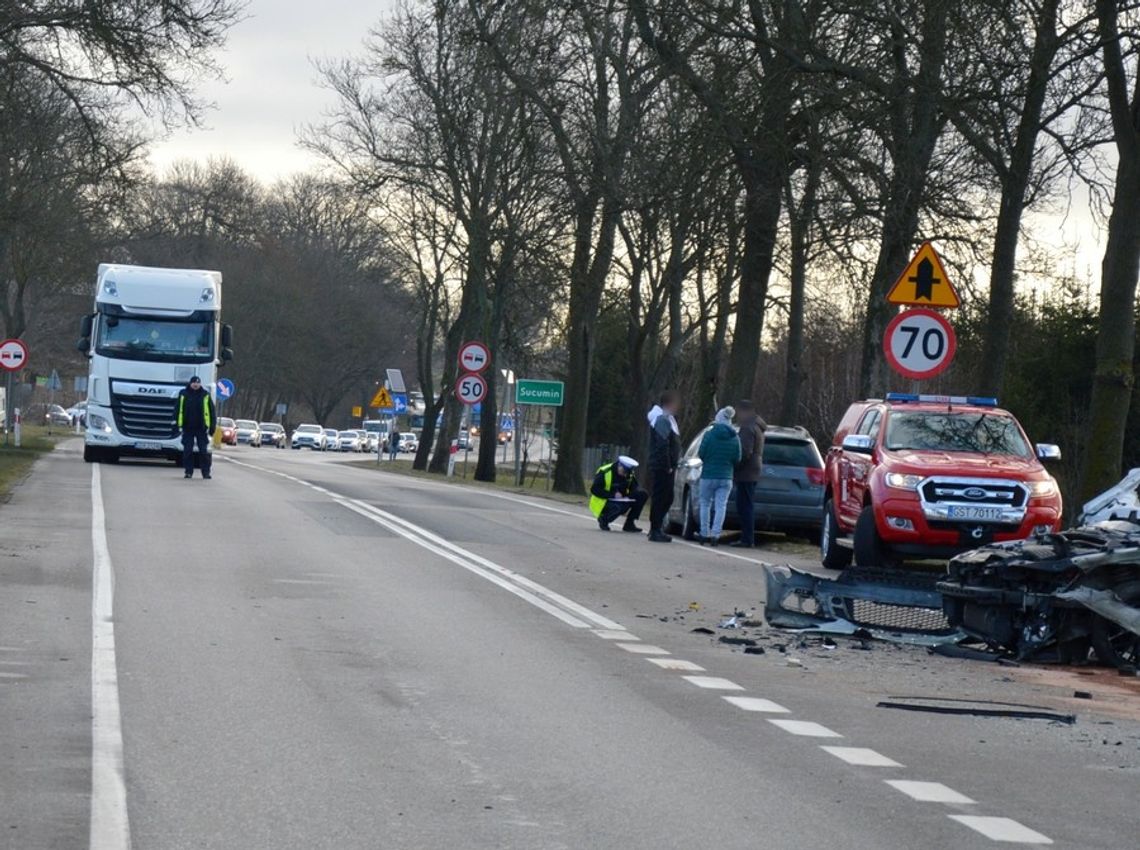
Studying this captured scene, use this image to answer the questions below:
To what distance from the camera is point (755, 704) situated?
10492 mm

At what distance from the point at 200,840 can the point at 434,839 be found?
0.77 meters

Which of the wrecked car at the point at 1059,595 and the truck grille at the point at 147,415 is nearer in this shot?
the wrecked car at the point at 1059,595

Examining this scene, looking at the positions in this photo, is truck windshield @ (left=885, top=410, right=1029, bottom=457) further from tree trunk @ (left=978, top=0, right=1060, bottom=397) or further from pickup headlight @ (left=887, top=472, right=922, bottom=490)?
tree trunk @ (left=978, top=0, right=1060, bottom=397)

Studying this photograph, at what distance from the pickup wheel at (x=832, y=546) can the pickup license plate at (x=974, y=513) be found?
7.85 feet

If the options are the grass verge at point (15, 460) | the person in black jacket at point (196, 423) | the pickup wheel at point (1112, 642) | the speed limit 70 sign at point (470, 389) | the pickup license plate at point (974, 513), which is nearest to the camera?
the pickup wheel at point (1112, 642)

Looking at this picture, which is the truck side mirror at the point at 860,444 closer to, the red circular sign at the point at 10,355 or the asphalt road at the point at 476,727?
the asphalt road at the point at 476,727

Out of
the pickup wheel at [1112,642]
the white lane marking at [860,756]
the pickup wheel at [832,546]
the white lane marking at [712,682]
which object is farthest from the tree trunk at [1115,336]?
the white lane marking at [860,756]

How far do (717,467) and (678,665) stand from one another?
42.3 ft

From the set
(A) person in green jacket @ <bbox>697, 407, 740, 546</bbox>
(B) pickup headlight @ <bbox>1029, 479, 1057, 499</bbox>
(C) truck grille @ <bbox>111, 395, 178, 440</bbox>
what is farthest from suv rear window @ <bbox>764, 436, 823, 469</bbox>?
(C) truck grille @ <bbox>111, 395, 178, 440</bbox>

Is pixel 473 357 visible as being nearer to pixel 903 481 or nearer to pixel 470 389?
pixel 470 389

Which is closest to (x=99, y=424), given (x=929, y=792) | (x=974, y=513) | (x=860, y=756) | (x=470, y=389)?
(x=470, y=389)

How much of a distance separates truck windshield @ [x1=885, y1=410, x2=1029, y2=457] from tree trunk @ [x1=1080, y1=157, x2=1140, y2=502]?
2.06 metres

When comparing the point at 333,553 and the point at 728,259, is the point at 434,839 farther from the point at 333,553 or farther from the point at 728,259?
the point at 728,259

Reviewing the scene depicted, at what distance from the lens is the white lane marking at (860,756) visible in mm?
8688
